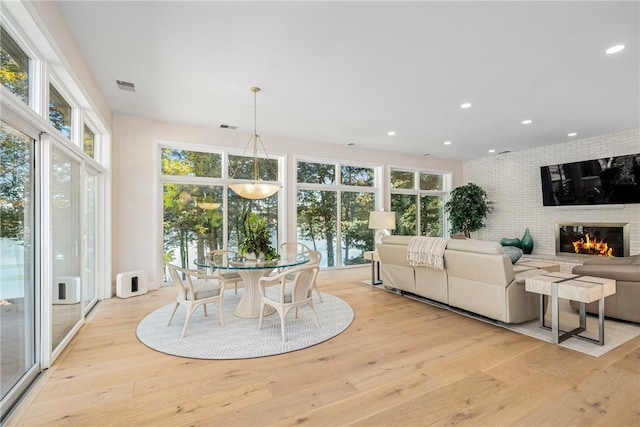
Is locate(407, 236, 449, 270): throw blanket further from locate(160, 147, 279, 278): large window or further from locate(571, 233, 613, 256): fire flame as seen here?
locate(571, 233, 613, 256): fire flame

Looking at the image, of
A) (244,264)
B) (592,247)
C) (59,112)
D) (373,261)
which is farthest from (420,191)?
(59,112)

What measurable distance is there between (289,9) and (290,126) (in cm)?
310

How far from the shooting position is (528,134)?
20.0ft

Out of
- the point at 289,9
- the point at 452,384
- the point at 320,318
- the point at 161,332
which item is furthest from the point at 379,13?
the point at 161,332

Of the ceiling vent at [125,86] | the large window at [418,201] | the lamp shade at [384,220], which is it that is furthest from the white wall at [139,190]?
the large window at [418,201]

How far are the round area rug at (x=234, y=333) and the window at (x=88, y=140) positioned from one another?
7.84ft

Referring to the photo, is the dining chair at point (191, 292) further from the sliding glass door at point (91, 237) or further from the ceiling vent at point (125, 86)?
the ceiling vent at point (125, 86)

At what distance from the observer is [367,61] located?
3242 mm

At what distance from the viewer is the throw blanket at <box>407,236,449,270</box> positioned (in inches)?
152

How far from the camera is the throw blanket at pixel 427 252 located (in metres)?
3.87

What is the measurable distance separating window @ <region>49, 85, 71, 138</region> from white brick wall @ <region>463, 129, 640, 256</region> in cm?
890

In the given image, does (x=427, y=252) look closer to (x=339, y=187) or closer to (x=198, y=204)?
(x=339, y=187)

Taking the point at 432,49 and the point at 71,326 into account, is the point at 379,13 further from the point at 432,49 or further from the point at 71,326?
the point at 71,326

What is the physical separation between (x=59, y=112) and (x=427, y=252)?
14.5 feet
